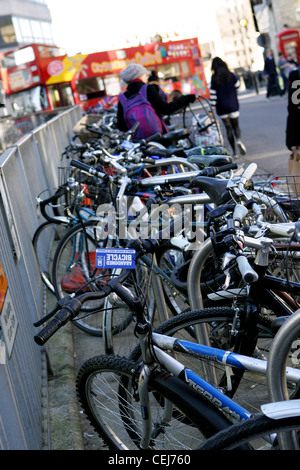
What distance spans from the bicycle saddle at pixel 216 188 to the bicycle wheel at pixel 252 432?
1.37 meters

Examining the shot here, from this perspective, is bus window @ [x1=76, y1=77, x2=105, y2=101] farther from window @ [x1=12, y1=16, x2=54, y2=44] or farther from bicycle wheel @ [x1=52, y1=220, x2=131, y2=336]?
window @ [x1=12, y1=16, x2=54, y2=44]

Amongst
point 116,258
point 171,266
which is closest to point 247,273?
point 116,258

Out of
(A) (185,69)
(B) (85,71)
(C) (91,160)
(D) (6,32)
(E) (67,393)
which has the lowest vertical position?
(E) (67,393)

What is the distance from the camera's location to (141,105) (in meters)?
7.54

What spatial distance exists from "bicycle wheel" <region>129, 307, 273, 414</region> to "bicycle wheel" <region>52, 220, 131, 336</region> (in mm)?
2167

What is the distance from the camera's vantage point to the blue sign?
8.52 feet

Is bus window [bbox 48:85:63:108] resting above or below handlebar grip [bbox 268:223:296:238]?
above

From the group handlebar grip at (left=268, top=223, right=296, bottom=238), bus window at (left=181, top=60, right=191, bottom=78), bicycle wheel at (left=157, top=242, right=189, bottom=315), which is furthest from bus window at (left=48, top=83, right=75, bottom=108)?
handlebar grip at (left=268, top=223, right=296, bottom=238)

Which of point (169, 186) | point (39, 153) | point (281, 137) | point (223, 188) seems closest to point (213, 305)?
point (223, 188)

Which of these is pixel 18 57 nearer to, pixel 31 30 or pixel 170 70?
pixel 170 70

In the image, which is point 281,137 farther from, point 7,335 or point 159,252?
point 7,335

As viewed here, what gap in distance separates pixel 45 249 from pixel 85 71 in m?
23.2

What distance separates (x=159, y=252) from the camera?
13.3 feet

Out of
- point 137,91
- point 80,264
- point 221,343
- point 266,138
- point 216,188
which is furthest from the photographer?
point 266,138
